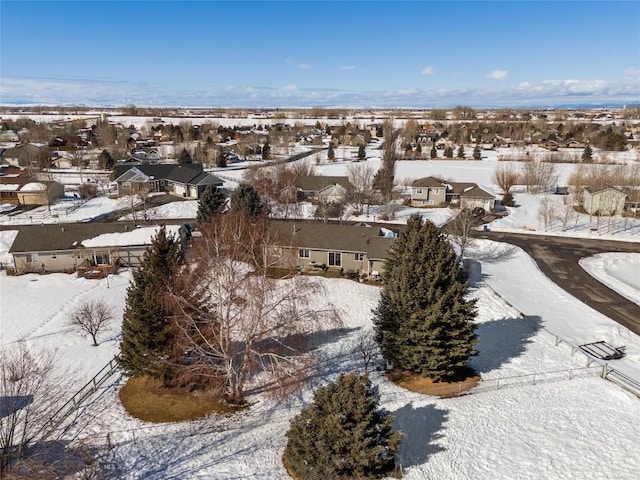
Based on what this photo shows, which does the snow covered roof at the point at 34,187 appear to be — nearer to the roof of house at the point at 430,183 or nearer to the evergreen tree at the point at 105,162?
the evergreen tree at the point at 105,162

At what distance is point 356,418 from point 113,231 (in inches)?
1415

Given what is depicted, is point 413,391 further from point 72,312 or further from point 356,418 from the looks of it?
point 72,312

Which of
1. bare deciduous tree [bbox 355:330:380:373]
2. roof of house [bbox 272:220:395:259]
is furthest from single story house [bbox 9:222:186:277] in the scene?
bare deciduous tree [bbox 355:330:380:373]

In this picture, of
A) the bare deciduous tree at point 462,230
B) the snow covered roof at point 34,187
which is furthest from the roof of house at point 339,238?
the snow covered roof at point 34,187

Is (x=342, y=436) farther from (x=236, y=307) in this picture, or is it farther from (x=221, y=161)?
(x=221, y=161)

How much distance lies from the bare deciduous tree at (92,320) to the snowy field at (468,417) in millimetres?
681

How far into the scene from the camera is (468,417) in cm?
2150

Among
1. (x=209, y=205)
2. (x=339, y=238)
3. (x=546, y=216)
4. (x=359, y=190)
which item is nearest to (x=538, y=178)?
(x=546, y=216)

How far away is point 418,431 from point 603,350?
15794 mm

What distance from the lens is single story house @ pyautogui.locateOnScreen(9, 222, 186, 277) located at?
135 feet

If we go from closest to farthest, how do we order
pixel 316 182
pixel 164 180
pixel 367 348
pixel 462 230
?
pixel 367 348
pixel 462 230
pixel 316 182
pixel 164 180

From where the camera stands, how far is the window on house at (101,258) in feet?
138

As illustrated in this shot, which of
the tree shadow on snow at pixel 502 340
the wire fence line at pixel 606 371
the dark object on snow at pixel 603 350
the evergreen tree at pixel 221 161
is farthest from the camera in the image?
the evergreen tree at pixel 221 161

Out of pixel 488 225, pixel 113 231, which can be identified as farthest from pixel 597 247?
pixel 113 231
